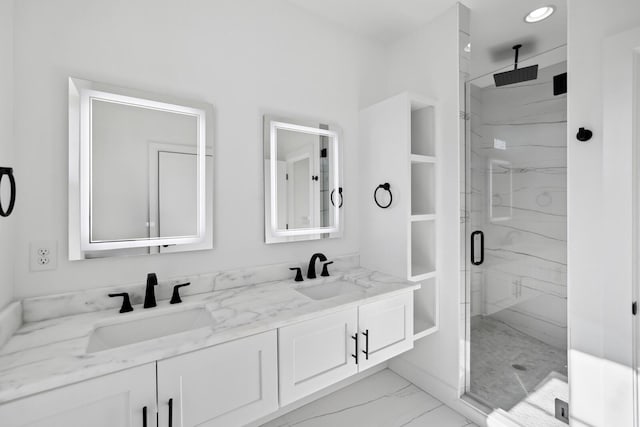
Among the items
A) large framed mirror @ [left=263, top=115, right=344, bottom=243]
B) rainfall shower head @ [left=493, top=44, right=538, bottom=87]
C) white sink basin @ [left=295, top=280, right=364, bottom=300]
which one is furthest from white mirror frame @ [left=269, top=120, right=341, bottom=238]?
rainfall shower head @ [left=493, top=44, right=538, bottom=87]

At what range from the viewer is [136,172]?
1379mm

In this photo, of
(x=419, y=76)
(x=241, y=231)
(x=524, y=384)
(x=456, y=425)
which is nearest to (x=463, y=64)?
(x=419, y=76)

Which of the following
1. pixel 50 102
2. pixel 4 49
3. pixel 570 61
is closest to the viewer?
pixel 4 49

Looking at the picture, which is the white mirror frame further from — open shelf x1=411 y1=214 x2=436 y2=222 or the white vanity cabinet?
the white vanity cabinet

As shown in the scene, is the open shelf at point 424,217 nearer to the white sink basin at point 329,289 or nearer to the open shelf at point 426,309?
the open shelf at point 426,309

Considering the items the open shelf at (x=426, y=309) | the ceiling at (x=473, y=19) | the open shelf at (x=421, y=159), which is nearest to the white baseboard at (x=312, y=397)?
the open shelf at (x=426, y=309)

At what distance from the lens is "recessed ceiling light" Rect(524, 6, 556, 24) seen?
1793 mm

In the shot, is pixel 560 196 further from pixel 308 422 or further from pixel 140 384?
pixel 140 384

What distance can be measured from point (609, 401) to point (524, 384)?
673mm

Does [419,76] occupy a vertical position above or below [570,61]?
above

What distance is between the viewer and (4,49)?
1087 mm

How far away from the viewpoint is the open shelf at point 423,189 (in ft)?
6.55

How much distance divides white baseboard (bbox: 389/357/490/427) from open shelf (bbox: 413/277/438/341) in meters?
0.38

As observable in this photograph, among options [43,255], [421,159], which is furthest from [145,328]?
[421,159]
